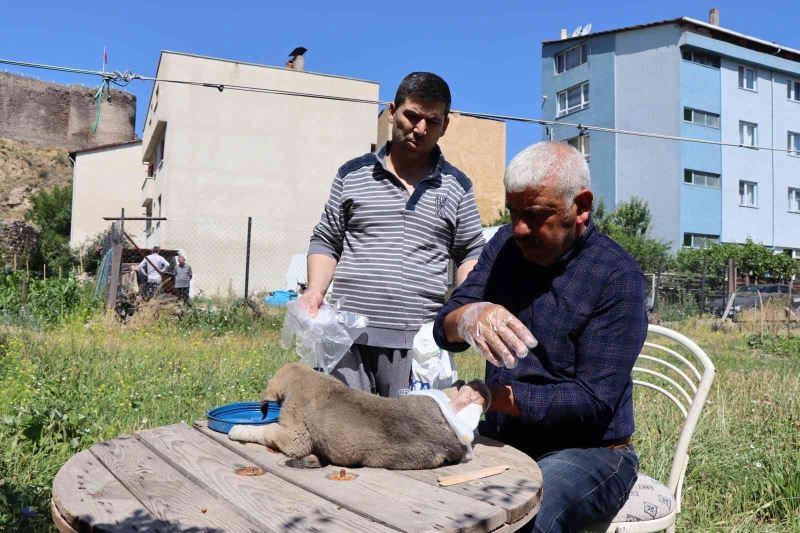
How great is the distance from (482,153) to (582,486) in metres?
29.6

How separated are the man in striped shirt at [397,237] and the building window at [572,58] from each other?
1259 inches

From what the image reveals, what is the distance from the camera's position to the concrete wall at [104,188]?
32094 millimetres

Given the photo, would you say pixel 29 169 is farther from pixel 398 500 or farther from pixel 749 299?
pixel 398 500

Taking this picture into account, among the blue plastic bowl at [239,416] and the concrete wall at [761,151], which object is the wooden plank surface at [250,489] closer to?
the blue plastic bowl at [239,416]

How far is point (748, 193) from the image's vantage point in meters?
31.0

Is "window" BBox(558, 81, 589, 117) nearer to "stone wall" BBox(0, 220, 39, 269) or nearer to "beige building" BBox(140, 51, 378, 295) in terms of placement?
"beige building" BBox(140, 51, 378, 295)

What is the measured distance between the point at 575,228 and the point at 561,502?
864 millimetres

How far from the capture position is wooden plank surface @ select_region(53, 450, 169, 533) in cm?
141

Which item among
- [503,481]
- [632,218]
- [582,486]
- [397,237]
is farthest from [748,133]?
[503,481]

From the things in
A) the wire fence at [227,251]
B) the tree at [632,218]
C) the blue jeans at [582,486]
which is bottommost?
the blue jeans at [582,486]

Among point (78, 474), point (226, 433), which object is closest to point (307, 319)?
point (226, 433)

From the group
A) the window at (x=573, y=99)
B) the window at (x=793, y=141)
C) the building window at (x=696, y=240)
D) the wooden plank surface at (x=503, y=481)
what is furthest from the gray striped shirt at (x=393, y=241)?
the window at (x=793, y=141)

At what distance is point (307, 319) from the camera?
2613mm

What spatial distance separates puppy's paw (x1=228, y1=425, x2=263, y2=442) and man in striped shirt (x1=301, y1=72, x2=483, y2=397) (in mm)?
689
